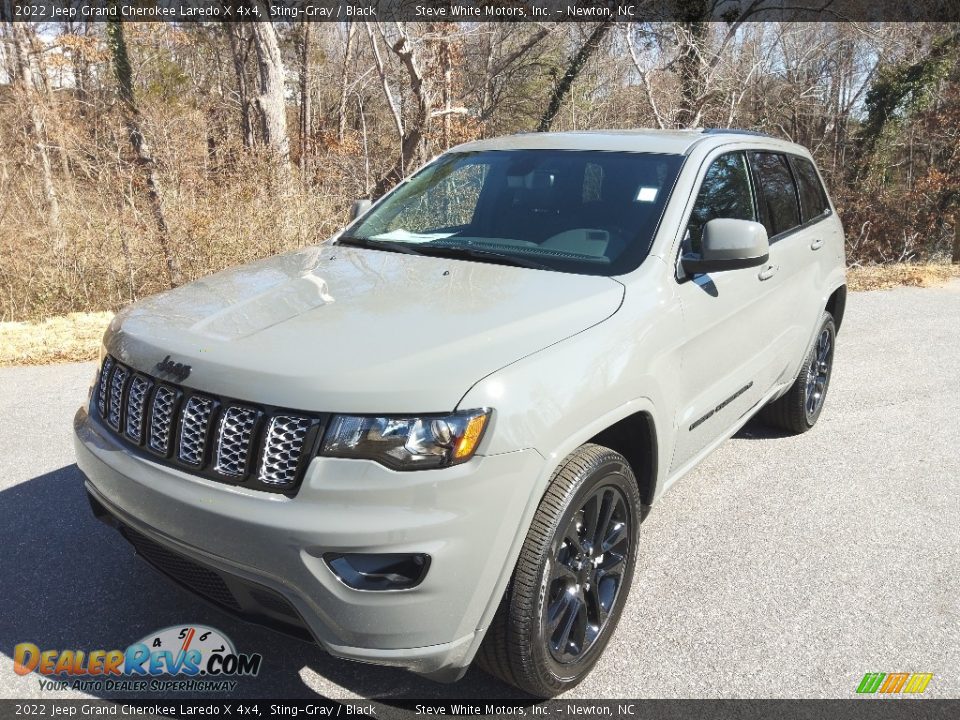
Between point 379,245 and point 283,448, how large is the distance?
169cm

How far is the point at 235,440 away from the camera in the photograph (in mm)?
2250

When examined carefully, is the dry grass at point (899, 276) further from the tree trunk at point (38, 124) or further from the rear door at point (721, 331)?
the tree trunk at point (38, 124)

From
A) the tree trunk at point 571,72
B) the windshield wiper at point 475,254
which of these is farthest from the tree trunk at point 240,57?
the windshield wiper at point 475,254

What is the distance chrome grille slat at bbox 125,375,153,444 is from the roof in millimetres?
2317

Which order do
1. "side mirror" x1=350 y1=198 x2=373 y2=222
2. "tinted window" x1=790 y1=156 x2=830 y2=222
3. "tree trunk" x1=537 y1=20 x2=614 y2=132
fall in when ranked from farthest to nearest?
"tree trunk" x1=537 y1=20 x2=614 y2=132 < "tinted window" x1=790 y1=156 x2=830 y2=222 < "side mirror" x1=350 y1=198 x2=373 y2=222

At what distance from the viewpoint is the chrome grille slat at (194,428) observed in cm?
230

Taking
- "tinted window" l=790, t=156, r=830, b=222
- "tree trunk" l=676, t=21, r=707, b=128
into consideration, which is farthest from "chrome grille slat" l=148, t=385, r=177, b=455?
"tree trunk" l=676, t=21, r=707, b=128

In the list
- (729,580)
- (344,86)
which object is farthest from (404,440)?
(344,86)

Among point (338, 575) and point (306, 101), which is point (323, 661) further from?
point (306, 101)

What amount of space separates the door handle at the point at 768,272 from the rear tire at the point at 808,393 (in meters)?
0.98

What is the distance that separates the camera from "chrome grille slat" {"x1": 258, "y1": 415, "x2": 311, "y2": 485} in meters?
2.17

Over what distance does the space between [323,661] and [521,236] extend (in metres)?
1.92

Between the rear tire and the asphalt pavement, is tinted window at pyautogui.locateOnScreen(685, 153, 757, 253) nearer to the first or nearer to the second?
the rear tire

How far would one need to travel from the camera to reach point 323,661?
2.81m
